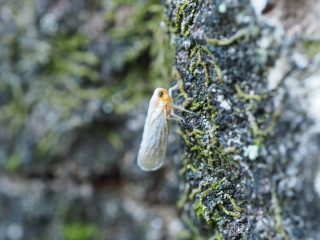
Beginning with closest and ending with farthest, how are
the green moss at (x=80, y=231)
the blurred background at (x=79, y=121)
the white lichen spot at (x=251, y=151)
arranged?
the white lichen spot at (x=251, y=151) → the blurred background at (x=79, y=121) → the green moss at (x=80, y=231)

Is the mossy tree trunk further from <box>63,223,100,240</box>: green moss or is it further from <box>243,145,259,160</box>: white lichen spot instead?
<box>63,223,100,240</box>: green moss

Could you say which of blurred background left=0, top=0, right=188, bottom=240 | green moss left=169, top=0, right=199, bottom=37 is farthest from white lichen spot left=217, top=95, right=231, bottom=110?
blurred background left=0, top=0, right=188, bottom=240

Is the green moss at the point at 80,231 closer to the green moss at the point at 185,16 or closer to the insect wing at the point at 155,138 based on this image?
the insect wing at the point at 155,138

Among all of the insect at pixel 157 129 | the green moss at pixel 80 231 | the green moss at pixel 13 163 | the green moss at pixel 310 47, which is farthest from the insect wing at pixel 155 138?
the green moss at pixel 13 163

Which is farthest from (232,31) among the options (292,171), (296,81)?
(292,171)

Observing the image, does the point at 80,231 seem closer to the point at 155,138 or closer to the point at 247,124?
the point at 155,138
